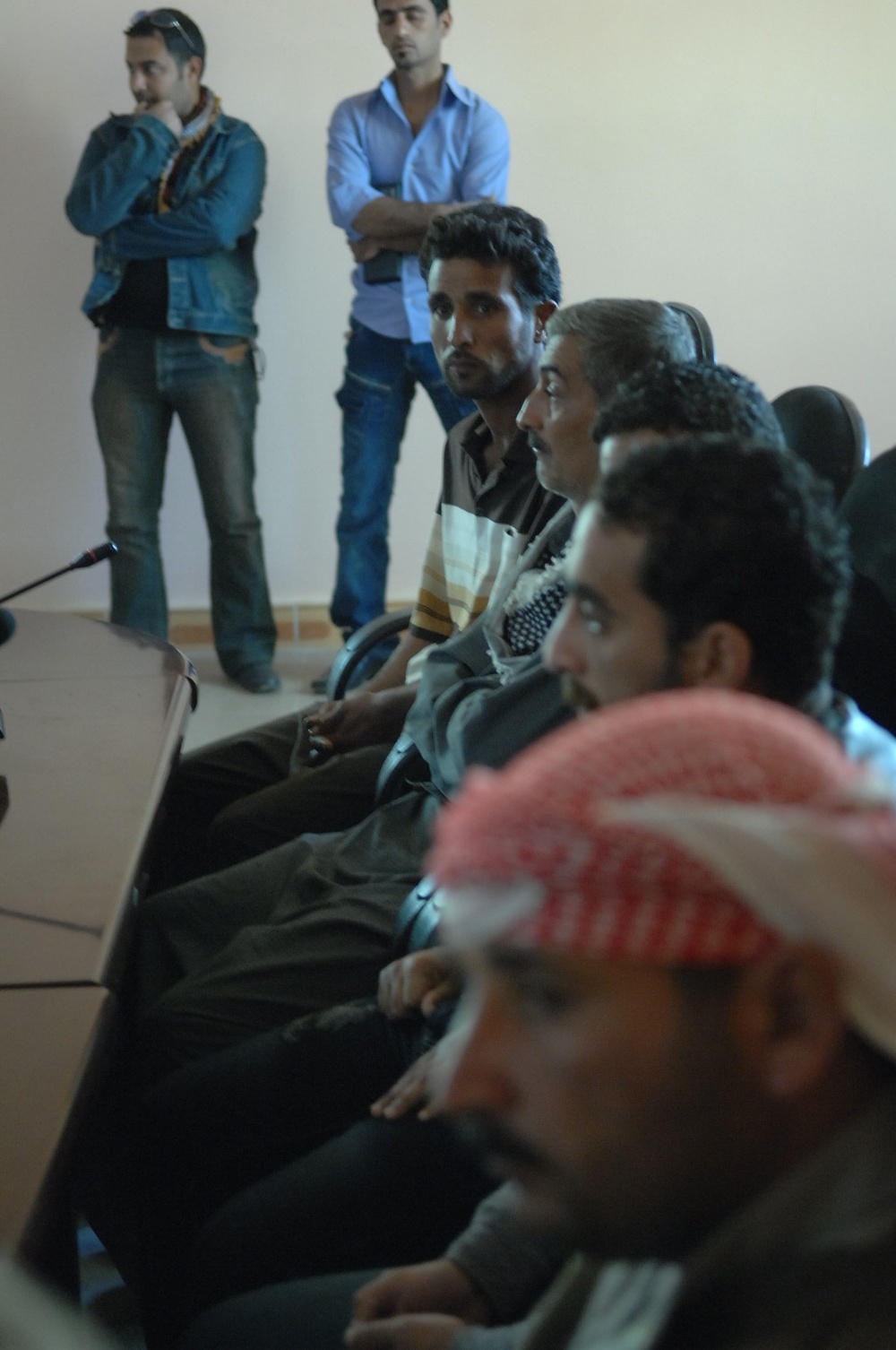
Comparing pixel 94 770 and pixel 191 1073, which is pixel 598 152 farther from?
pixel 191 1073

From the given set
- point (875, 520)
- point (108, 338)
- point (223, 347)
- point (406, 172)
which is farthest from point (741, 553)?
point (108, 338)

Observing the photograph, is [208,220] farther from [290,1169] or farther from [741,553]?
[741,553]

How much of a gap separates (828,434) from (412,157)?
2.43 metres

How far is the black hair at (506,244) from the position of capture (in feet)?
7.19

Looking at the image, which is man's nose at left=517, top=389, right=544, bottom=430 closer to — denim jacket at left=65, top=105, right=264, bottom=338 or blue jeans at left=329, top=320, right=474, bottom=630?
blue jeans at left=329, top=320, right=474, bottom=630

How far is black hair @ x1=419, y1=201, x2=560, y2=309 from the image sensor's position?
7.19 feet

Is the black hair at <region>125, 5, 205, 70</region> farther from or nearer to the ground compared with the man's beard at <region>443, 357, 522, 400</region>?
farther from the ground

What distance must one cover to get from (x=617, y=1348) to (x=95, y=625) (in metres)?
2.08

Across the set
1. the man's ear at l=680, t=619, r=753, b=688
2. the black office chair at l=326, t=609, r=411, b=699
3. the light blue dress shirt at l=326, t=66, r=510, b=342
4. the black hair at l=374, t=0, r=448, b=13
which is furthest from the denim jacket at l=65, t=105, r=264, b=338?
the man's ear at l=680, t=619, r=753, b=688

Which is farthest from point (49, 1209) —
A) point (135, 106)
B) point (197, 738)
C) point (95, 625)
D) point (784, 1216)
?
point (135, 106)

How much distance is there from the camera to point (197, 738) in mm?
3766

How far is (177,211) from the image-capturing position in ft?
12.7

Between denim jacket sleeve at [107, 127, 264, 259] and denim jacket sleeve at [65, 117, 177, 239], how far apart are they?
0.22 feet

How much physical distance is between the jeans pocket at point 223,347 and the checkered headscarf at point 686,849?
11.9 feet
